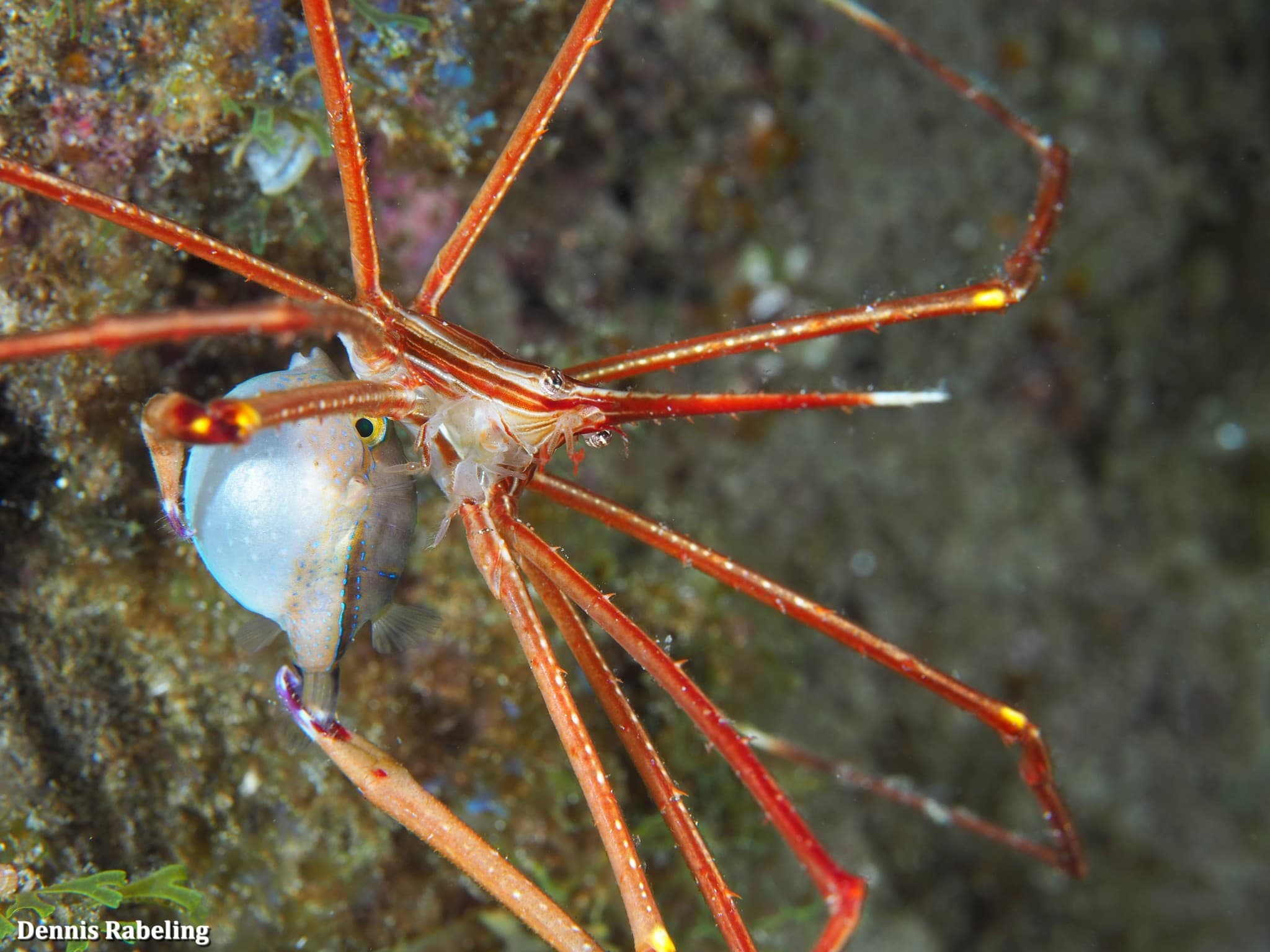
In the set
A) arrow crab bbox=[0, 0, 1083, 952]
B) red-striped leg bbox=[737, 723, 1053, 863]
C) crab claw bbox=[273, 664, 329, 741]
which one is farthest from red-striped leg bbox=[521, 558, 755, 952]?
red-striped leg bbox=[737, 723, 1053, 863]

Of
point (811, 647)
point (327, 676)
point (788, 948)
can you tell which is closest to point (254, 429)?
point (327, 676)

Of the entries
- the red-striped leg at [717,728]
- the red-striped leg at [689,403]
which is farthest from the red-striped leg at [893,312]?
the red-striped leg at [717,728]

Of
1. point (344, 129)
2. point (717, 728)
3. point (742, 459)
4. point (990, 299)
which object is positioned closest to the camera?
point (717, 728)

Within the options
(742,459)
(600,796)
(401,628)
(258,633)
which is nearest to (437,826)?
(600,796)

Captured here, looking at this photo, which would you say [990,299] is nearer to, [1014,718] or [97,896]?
[1014,718]

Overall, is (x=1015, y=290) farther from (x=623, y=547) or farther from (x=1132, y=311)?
(x=1132, y=311)

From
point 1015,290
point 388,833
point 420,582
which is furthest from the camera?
point 420,582

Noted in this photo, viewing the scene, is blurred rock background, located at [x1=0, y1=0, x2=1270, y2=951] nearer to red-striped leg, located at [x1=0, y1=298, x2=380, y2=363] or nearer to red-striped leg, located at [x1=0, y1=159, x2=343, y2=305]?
red-striped leg, located at [x1=0, y1=159, x2=343, y2=305]
